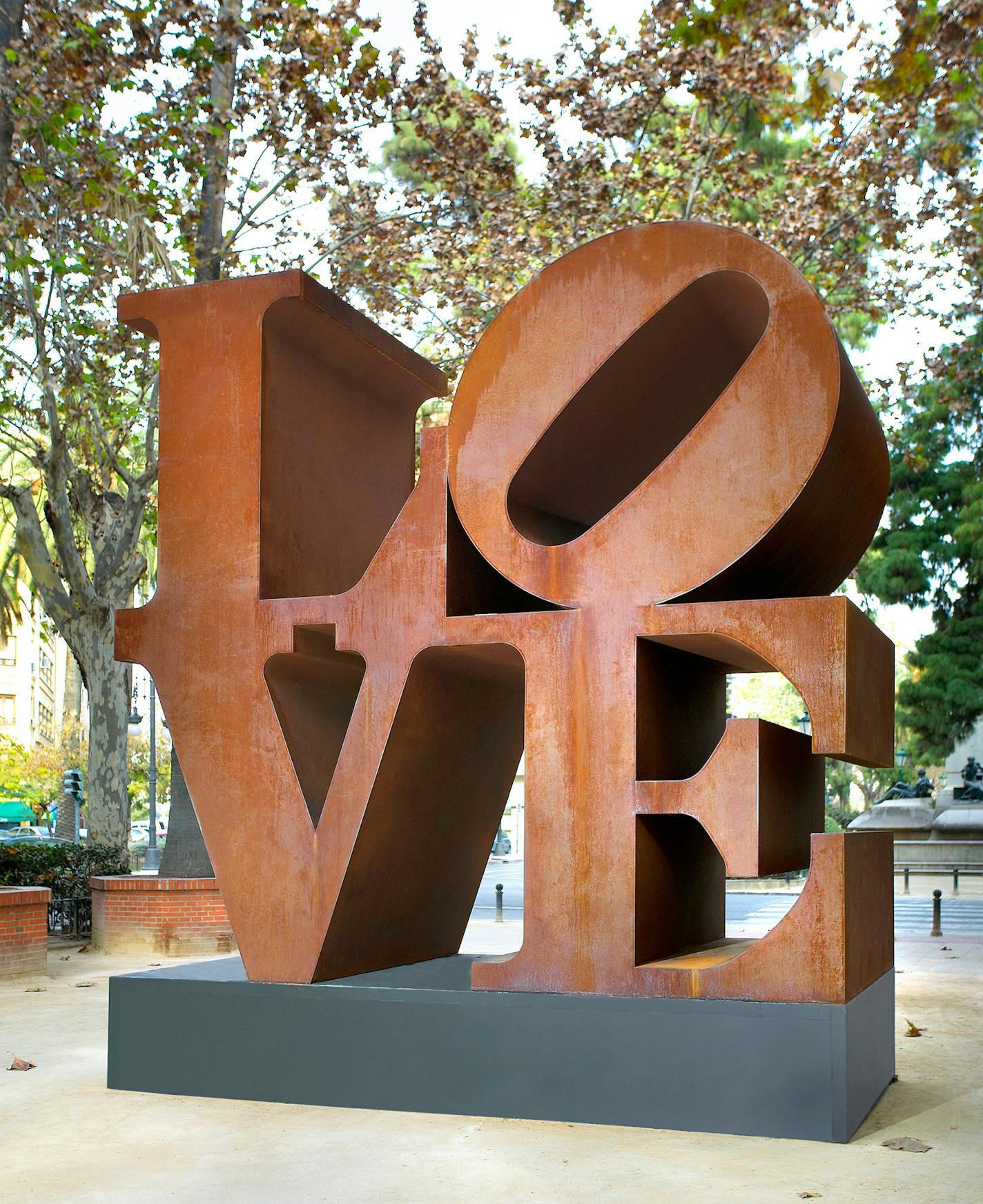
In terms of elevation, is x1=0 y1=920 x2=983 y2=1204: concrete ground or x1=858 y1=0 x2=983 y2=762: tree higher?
x1=858 y1=0 x2=983 y2=762: tree

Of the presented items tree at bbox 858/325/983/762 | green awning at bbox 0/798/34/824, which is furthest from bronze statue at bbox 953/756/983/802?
green awning at bbox 0/798/34/824

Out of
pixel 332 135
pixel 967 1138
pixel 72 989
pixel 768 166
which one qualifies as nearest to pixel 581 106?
pixel 332 135

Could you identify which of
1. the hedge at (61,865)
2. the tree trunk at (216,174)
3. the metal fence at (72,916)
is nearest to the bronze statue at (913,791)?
the hedge at (61,865)

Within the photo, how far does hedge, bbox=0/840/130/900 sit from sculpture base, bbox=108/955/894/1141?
9.35 m

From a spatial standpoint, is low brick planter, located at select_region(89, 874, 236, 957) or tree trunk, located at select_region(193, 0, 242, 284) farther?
tree trunk, located at select_region(193, 0, 242, 284)

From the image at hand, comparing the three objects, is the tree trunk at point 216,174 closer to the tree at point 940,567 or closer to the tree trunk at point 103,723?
the tree trunk at point 103,723

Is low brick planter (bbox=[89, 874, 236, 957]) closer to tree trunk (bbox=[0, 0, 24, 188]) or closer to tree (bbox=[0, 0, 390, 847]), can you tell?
tree (bbox=[0, 0, 390, 847])

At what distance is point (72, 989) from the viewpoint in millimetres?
12594

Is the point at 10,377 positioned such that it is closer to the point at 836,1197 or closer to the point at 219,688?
the point at 219,688

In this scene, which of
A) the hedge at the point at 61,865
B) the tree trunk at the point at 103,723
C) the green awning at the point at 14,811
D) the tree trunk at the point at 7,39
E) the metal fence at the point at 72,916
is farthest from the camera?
the green awning at the point at 14,811

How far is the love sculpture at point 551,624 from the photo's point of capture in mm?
6977

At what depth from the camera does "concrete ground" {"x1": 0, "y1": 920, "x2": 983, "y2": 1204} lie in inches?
227

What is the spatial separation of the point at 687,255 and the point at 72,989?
358 inches

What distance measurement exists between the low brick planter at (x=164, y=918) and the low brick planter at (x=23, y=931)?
1.59 metres
